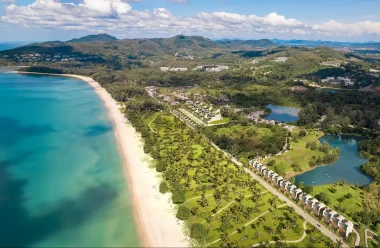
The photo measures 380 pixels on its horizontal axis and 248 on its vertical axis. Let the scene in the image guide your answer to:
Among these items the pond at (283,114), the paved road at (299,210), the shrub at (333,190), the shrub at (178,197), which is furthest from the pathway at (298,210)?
the pond at (283,114)

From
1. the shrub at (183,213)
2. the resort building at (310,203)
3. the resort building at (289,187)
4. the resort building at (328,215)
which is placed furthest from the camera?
the resort building at (289,187)

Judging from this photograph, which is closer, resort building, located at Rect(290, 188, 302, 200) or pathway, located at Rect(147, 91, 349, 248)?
pathway, located at Rect(147, 91, 349, 248)

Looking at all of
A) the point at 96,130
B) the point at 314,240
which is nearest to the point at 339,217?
the point at 314,240

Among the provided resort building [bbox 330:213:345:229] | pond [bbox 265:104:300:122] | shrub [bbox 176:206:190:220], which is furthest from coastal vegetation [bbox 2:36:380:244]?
pond [bbox 265:104:300:122]

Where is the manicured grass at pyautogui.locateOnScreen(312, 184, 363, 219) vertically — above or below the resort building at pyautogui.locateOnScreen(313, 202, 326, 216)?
below

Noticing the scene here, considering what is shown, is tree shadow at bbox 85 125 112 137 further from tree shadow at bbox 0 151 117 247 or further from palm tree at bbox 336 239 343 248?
palm tree at bbox 336 239 343 248

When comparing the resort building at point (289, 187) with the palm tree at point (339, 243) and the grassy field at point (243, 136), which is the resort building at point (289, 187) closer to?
the palm tree at point (339, 243)

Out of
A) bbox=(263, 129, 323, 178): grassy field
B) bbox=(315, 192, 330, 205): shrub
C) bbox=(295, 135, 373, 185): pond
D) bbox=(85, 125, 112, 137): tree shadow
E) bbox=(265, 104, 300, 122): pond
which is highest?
bbox=(85, 125, 112, 137): tree shadow
